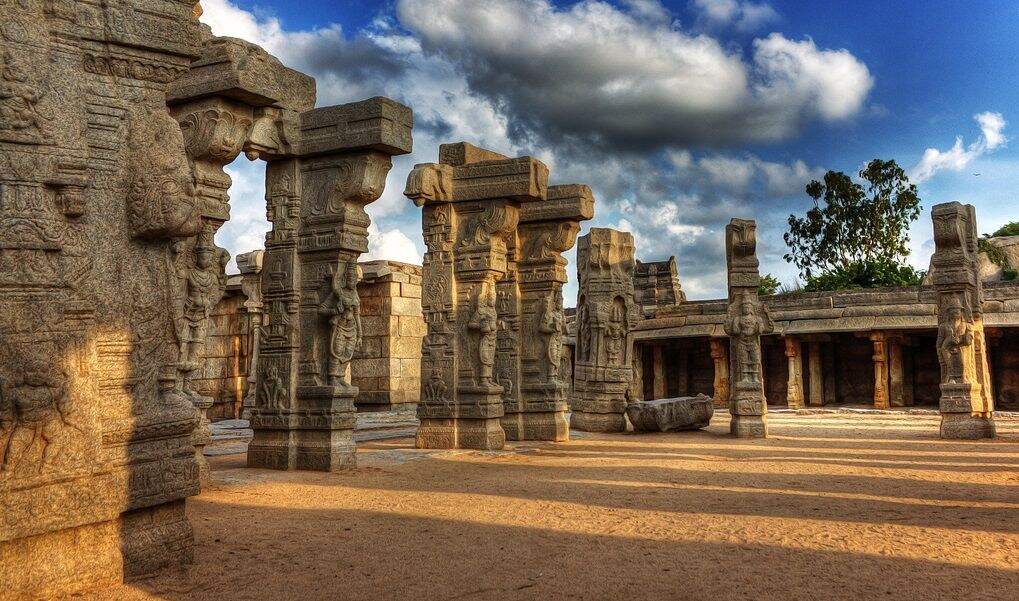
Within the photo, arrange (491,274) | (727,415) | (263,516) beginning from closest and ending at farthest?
(263,516), (491,274), (727,415)

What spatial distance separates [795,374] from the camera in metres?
25.4

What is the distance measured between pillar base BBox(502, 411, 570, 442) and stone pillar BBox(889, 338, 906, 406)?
13.4m

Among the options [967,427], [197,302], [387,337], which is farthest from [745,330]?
[197,302]

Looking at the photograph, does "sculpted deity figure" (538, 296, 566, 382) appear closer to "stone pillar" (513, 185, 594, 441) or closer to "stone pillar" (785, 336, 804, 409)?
"stone pillar" (513, 185, 594, 441)

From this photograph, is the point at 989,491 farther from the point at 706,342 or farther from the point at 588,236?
the point at 706,342

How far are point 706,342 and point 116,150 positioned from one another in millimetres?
26114

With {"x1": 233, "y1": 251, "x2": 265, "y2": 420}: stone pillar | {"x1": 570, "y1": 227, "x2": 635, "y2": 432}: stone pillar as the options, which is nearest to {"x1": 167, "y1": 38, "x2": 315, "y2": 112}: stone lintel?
{"x1": 570, "y1": 227, "x2": 635, "y2": 432}: stone pillar

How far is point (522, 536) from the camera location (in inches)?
254

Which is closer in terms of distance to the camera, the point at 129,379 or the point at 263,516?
the point at 129,379

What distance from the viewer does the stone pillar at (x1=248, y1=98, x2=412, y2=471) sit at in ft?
34.2

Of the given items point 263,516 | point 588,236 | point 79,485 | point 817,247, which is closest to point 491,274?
point 588,236

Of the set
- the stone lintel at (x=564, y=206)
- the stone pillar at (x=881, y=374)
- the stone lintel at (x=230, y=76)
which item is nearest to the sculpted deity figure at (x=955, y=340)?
the stone lintel at (x=564, y=206)

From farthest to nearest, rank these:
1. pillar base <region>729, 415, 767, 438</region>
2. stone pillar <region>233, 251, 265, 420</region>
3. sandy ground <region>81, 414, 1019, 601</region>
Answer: stone pillar <region>233, 251, 265, 420</region> < pillar base <region>729, 415, 767, 438</region> < sandy ground <region>81, 414, 1019, 601</region>

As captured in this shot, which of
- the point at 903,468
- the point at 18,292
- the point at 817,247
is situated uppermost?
the point at 817,247
